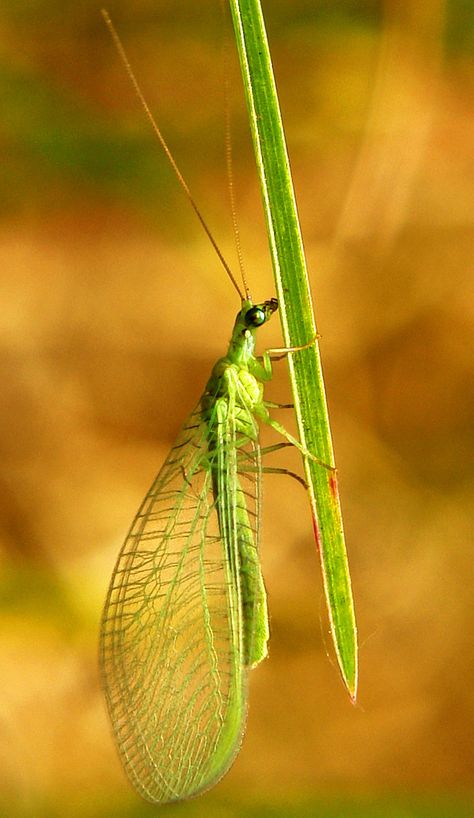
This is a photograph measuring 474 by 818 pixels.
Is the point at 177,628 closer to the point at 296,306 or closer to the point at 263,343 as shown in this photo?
the point at 296,306

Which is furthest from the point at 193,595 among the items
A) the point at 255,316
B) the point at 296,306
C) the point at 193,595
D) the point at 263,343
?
the point at 263,343

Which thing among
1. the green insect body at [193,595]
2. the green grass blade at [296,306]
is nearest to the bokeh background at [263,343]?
the green insect body at [193,595]

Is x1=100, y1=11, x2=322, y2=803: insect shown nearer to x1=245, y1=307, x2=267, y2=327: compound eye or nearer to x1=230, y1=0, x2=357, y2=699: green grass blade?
x1=245, y1=307, x2=267, y2=327: compound eye

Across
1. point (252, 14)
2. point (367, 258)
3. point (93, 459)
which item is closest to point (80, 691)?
point (93, 459)

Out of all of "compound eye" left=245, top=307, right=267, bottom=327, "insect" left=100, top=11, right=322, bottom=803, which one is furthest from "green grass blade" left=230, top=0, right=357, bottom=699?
"compound eye" left=245, top=307, right=267, bottom=327

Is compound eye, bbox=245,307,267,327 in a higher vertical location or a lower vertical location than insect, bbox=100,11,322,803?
higher
